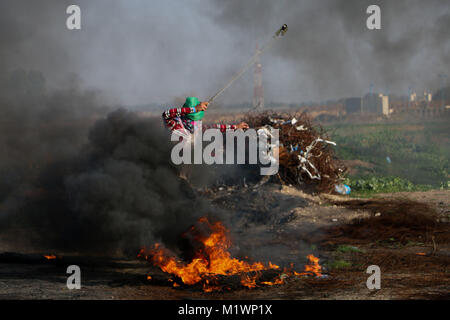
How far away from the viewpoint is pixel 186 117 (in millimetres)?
8367

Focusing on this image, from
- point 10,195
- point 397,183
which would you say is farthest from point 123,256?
point 397,183

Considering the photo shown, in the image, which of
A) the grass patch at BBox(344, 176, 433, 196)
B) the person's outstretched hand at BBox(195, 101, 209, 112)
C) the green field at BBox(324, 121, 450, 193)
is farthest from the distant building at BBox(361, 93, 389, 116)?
the person's outstretched hand at BBox(195, 101, 209, 112)

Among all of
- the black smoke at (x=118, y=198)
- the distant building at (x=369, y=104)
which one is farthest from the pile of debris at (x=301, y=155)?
the distant building at (x=369, y=104)

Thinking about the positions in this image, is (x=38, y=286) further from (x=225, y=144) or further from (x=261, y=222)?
(x=225, y=144)

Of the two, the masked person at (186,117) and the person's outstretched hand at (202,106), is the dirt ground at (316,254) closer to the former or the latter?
the masked person at (186,117)

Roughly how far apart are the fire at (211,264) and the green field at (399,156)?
7945mm

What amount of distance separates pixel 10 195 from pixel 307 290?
926 cm

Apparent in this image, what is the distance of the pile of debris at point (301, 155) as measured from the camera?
1316cm

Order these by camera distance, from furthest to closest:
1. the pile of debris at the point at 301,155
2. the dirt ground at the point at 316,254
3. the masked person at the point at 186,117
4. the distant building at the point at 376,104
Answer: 1. the distant building at the point at 376,104
2. the pile of debris at the point at 301,155
3. the masked person at the point at 186,117
4. the dirt ground at the point at 316,254

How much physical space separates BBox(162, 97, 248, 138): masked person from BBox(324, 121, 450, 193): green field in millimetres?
7145

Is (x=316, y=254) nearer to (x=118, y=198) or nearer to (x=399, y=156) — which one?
(x=118, y=198)

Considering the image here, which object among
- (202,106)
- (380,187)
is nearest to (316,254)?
(202,106)

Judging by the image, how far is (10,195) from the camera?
12.1 m

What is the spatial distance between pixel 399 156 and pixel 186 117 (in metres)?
18.4
